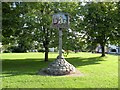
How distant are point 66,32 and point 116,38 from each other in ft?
19.9

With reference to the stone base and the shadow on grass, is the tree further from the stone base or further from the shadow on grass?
the stone base

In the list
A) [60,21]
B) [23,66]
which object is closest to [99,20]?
[23,66]

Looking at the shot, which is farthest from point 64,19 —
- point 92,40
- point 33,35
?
point 92,40

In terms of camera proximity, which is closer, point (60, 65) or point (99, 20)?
point (60, 65)

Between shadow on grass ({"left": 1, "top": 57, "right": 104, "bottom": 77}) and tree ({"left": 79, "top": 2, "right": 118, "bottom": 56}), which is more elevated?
tree ({"left": 79, "top": 2, "right": 118, "bottom": 56})

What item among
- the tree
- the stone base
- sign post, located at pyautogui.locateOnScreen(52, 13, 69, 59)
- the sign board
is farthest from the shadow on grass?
the tree

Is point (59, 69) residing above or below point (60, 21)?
below

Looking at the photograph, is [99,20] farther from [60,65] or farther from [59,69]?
[59,69]

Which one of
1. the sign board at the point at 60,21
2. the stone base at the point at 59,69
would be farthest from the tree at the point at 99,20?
the stone base at the point at 59,69

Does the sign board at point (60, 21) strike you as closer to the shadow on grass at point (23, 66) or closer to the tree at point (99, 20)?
the shadow on grass at point (23, 66)

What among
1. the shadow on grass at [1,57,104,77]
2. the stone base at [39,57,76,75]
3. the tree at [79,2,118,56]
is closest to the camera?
the stone base at [39,57,76,75]

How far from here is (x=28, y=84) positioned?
7.60 m

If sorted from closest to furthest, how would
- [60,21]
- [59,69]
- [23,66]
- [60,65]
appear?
[59,69] → [60,65] → [60,21] → [23,66]

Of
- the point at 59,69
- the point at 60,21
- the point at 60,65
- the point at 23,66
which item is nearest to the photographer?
the point at 59,69
